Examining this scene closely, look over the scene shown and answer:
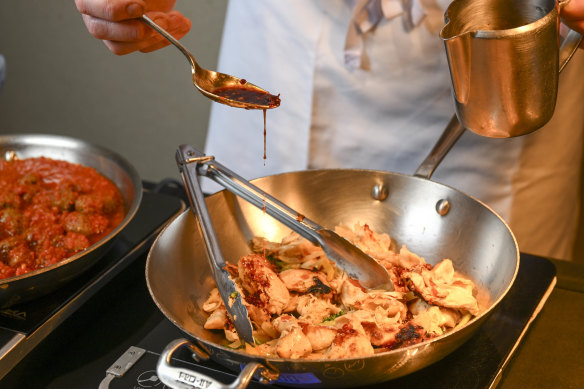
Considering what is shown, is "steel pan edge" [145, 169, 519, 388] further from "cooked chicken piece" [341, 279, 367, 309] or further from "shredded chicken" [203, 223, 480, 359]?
"cooked chicken piece" [341, 279, 367, 309]

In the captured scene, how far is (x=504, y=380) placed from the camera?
0.91m

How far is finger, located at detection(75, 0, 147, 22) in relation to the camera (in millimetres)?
1050

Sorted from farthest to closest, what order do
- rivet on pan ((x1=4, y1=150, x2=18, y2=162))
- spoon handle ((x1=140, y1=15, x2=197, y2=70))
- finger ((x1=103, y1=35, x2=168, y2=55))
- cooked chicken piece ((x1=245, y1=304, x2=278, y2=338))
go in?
1. rivet on pan ((x1=4, y1=150, x2=18, y2=162))
2. finger ((x1=103, y1=35, x2=168, y2=55))
3. spoon handle ((x1=140, y1=15, x2=197, y2=70))
4. cooked chicken piece ((x1=245, y1=304, x2=278, y2=338))

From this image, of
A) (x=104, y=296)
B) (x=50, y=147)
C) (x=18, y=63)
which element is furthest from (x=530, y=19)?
(x=18, y=63)

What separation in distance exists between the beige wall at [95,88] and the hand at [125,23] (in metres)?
1.29

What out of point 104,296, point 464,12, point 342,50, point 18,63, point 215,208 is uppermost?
point 464,12

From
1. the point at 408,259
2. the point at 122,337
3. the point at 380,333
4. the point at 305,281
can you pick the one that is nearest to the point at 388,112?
the point at 408,259

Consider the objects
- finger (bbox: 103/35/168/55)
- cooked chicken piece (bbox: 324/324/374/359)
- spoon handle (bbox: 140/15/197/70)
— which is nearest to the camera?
cooked chicken piece (bbox: 324/324/374/359)

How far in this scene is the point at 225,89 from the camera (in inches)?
42.0

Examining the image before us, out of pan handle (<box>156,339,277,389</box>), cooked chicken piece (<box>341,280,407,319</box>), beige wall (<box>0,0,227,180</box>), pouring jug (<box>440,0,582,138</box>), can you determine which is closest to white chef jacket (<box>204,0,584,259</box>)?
pouring jug (<box>440,0,582,138</box>)

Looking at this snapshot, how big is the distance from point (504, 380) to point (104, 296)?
676 millimetres

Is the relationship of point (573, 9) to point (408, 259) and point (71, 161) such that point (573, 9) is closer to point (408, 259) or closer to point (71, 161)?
point (408, 259)

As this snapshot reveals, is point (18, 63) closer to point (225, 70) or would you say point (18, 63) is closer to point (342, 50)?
point (225, 70)

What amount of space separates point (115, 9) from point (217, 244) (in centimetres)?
45
